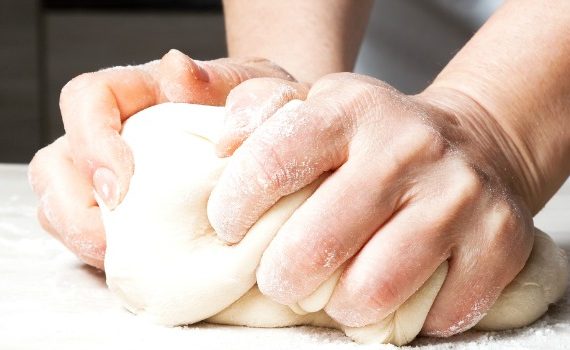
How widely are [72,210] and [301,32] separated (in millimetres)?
581

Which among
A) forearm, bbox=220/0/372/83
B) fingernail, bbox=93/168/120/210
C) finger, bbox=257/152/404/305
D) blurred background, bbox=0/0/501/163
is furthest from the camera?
blurred background, bbox=0/0/501/163

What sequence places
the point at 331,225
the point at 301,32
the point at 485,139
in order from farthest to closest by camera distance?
the point at 301,32 < the point at 485,139 < the point at 331,225

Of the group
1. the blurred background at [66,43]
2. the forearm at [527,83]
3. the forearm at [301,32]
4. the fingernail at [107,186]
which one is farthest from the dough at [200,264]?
the blurred background at [66,43]

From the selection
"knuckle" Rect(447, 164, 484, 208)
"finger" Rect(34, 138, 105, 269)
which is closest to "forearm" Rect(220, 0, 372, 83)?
"finger" Rect(34, 138, 105, 269)

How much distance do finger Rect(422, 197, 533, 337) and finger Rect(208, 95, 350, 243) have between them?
0.15 m

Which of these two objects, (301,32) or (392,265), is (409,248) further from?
(301,32)

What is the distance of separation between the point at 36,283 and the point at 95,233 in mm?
108

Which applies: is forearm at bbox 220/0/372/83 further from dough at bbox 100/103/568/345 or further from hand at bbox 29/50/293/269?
dough at bbox 100/103/568/345

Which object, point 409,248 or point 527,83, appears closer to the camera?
point 409,248

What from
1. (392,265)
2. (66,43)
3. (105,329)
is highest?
(392,265)

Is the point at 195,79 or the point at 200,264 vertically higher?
the point at 195,79

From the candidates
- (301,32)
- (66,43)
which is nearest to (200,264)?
(301,32)

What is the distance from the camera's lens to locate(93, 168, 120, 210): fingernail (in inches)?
35.0

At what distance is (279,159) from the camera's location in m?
0.77
